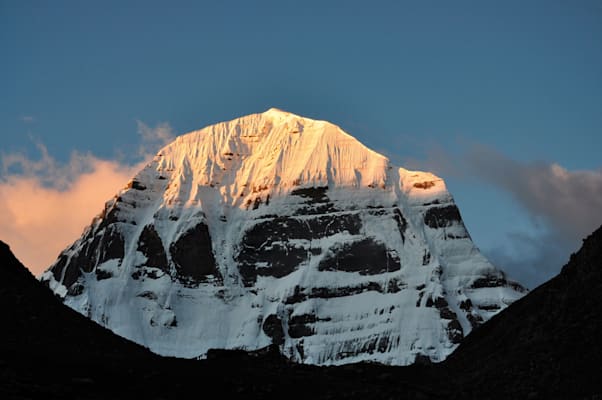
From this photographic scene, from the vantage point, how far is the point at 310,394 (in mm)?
63000

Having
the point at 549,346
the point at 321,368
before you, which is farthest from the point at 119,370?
the point at 549,346

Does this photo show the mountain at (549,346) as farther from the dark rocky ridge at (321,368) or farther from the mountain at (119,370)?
the mountain at (119,370)

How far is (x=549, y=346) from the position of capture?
65.4 metres

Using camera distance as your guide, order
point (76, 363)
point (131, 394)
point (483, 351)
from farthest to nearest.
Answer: point (483, 351)
point (76, 363)
point (131, 394)

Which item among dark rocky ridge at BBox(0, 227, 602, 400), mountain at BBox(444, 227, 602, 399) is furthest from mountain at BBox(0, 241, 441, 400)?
mountain at BBox(444, 227, 602, 399)

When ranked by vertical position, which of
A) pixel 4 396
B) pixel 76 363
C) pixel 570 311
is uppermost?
pixel 570 311

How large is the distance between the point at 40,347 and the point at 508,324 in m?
23.8

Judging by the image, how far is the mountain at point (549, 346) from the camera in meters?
62.2

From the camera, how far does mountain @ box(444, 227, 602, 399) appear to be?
62.2m

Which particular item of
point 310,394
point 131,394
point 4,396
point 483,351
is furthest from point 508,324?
point 4,396

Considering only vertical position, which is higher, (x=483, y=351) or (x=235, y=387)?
(x=483, y=351)

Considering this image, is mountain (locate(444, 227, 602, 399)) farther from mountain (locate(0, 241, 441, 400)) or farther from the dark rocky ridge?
mountain (locate(0, 241, 441, 400))

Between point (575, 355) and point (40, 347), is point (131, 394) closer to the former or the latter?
point (40, 347)

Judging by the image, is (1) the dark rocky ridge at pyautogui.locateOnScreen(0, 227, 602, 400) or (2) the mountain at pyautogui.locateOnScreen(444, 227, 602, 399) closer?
(1) the dark rocky ridge at pyautogui.locateOnScreen(0, 227, 602, 400)
